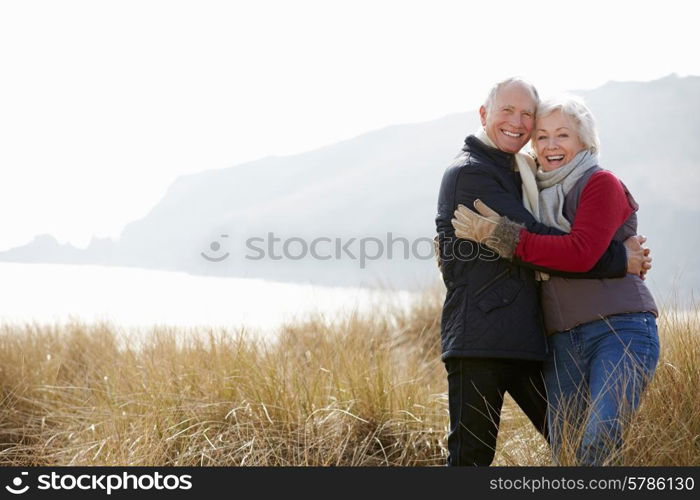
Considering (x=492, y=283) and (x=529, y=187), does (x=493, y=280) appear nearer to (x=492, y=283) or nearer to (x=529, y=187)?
(x=492, y=283)

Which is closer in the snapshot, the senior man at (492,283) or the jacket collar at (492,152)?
the senior man at (492,283)

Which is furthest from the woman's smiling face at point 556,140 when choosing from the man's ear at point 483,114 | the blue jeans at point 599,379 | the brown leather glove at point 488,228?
the blue jeans at point 599,379

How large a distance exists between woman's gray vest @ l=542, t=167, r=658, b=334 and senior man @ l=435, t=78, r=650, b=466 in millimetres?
50

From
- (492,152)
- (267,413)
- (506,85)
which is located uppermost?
(506,85)

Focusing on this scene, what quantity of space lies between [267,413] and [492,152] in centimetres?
185

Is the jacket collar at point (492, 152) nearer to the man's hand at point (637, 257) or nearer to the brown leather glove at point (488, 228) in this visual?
the brown leather glove at point (488, 228)

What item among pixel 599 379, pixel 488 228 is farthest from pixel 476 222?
pixel 599 379

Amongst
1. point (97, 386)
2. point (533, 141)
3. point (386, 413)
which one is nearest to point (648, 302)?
point (533, 141)

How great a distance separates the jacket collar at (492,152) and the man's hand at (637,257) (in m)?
0.57

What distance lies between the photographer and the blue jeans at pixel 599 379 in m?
2.89

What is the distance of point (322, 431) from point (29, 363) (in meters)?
2.62

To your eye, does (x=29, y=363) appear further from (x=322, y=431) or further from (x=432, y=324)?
(x=432, y=324)

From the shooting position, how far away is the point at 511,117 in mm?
3107

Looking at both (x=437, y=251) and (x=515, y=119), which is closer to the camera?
(x=515, y=119)
